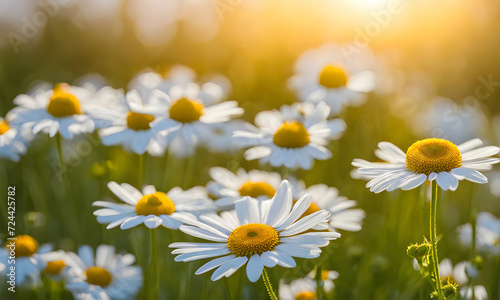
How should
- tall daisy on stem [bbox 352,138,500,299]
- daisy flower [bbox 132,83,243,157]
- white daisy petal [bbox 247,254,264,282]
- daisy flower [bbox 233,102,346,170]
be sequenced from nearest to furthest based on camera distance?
white daisy petal [bbox 247,254,264,282], tall daisy on stem [bbox 352,138,500,299], daisy flower [bbox 233,102,346,170], daisy flower [bbox 132,83,243,157]

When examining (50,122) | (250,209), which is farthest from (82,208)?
(250,209)

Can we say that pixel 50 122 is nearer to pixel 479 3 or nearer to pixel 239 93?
pixel 239 93

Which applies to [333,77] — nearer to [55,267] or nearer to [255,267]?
[55,267]

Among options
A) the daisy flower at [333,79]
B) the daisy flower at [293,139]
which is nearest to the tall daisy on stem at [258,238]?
the daisy flower at [293,139]

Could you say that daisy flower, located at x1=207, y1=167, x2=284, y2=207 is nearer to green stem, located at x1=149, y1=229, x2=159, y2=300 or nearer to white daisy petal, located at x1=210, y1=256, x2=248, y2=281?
green stem, located at x1=149, y1=229, x2=159, y2=300

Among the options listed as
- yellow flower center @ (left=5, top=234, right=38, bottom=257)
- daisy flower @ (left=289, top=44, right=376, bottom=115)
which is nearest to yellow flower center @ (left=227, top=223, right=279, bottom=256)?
yellow flower center @ (left=5, top=234, right=38, bottom=257)
